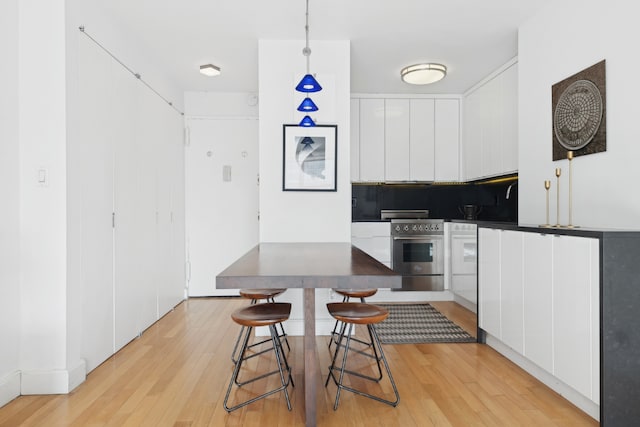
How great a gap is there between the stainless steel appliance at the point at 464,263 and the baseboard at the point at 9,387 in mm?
3925

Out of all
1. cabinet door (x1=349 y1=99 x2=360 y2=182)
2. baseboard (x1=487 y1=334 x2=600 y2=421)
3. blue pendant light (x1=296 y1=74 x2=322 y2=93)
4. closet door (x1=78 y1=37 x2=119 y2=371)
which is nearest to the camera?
baseboard (x1=487 y1=334 x2=600 y2=421)

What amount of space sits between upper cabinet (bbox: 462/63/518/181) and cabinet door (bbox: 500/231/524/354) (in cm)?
156

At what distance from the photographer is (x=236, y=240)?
16.0 feet

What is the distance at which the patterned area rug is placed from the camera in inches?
129

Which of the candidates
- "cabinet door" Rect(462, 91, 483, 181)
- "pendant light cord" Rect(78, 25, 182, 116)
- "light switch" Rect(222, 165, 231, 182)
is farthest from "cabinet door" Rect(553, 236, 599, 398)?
"light switch" Rect(222, 165, 231, 182)

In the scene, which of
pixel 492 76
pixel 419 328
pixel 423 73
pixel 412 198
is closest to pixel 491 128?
pixel 492 76

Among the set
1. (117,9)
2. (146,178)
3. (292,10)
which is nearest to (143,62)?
(117,9)

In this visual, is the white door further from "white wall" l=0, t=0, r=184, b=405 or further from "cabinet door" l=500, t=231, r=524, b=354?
"cabinet door" l=500, t=231, r=524, b=354

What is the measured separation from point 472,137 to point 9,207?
4.71 metres

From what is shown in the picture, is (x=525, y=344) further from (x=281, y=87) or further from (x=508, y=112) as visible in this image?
(x=281, y=87)

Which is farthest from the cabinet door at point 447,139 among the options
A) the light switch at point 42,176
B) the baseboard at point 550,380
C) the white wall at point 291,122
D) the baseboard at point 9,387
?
the baseboard at point 9,387

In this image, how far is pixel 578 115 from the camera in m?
2.56

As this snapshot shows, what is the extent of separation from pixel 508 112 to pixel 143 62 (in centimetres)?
373

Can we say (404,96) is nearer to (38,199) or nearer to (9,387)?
(38,199)
